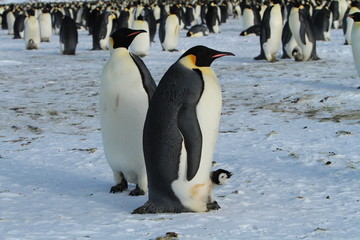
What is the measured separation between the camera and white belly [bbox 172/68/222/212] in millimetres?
3746

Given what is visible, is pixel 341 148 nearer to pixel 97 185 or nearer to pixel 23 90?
pixel 97 185

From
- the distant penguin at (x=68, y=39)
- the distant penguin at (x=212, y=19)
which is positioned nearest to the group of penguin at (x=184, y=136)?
the distant penguin at (x=68, y=39)

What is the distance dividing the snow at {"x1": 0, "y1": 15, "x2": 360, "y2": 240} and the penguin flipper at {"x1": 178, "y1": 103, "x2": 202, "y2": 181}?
288 millimetres

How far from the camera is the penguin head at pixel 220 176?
3848mm

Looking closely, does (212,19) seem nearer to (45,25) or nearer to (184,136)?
(45,25)

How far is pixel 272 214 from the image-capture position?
369 cm

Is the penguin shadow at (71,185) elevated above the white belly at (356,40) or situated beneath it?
situated beneath

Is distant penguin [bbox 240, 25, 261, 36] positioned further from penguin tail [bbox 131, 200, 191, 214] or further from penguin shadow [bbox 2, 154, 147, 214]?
penguin tail [bbox 131, 200, 191, 214]

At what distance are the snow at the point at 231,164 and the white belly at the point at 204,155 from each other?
0.10 m

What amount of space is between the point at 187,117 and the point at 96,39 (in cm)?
1318

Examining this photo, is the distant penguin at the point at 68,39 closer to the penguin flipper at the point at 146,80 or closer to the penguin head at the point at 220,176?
the penguin flipper at the point at 146,80

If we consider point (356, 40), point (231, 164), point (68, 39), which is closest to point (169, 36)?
point (68, 39)

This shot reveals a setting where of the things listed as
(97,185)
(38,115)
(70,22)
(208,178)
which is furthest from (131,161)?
(70,22)

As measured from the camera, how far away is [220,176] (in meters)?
3.86
